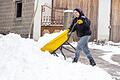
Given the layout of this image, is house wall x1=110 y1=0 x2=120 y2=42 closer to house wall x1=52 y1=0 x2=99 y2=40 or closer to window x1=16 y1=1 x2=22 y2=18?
house wall x1=52 y1=0 x2=99 y2=40

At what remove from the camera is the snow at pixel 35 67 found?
909 cm

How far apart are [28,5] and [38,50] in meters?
12.6

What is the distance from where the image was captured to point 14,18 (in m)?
24.9

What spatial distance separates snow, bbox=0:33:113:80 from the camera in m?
9.09

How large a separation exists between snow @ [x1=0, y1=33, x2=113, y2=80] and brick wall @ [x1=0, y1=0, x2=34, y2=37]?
1195 cm

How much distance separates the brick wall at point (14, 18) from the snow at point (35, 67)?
1195cm

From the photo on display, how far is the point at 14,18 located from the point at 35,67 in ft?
51.6

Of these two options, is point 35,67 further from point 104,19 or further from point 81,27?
point 104,19

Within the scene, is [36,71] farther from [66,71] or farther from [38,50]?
[38,50]

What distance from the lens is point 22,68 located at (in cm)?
938

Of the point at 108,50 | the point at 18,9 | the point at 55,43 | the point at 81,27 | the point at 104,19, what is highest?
the point at 18,9

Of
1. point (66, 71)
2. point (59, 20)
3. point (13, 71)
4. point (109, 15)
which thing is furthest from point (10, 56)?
point (109, 15)

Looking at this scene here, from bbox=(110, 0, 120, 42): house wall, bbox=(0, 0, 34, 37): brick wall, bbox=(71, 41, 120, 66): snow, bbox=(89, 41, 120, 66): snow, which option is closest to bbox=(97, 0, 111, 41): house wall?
bbox=(110, 0, 120, 42): house wall

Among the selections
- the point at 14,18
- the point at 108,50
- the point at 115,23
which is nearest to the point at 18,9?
the point at 14,18
